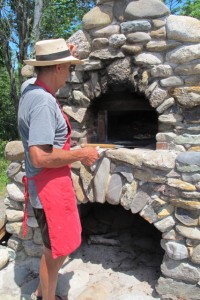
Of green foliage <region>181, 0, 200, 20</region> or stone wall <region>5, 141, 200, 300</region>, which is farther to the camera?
green foliage <region>181, 0, 200, 20</region>

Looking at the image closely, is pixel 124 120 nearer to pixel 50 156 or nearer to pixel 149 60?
pixel 149 60

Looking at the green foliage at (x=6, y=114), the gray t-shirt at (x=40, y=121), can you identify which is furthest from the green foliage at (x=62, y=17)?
the gray t-shirt at (x=40, y=121)

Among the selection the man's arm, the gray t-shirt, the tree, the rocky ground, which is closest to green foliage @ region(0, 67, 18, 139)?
the tree

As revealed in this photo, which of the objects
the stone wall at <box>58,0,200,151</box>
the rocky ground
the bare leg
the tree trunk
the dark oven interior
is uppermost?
the tree trunk

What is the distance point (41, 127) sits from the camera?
196 centimetres

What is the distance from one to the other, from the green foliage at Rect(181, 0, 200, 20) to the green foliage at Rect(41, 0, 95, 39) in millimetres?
2782

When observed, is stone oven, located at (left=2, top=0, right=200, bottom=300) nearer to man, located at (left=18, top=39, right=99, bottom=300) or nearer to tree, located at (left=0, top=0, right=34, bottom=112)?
man, located at (left=18, top=39, right=99, bottom=300)

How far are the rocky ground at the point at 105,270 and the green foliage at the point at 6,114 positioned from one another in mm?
5472

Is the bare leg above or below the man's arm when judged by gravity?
below

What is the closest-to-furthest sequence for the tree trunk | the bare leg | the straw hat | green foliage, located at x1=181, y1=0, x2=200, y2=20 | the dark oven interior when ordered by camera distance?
1. the straw hat
2. the bare leg
3. the dark oven interior
4. the tree trunk
5. green foliage, located at x1=181, y1=0, x2=200, y2=20

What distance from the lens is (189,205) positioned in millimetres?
2619

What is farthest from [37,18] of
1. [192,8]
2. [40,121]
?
[40,121]

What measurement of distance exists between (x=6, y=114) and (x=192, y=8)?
19.4ft

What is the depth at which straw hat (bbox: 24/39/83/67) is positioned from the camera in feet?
6.91
